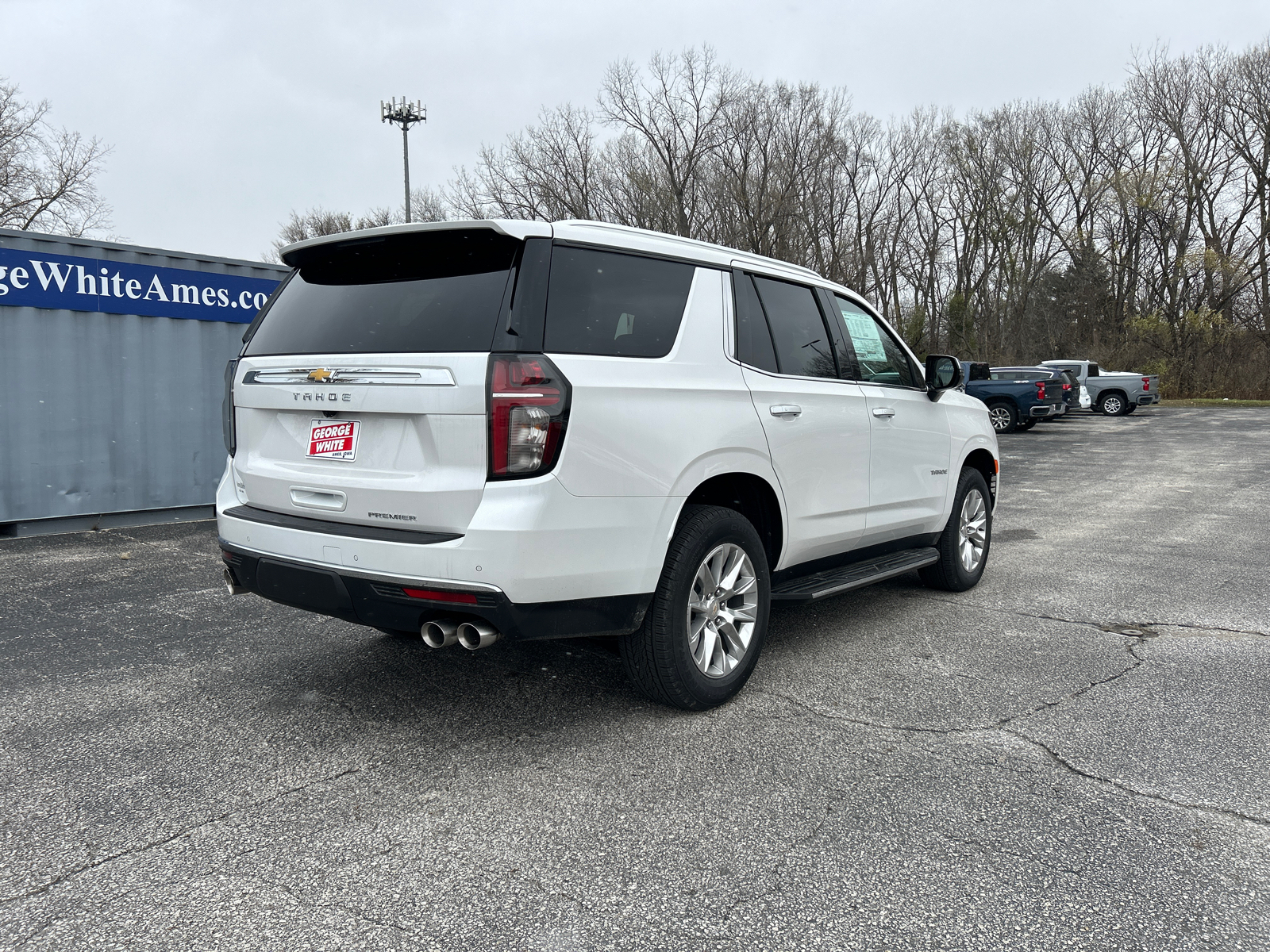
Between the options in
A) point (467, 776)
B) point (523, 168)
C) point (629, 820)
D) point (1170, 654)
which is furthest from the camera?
point (523, 168)

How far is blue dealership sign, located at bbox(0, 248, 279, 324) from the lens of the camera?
805 centimetres

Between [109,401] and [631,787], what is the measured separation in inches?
301

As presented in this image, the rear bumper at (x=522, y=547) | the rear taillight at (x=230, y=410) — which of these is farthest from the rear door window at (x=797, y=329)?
the rear taillight at (x=230, y=410)

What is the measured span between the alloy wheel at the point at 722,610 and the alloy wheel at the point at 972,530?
8.26 feet

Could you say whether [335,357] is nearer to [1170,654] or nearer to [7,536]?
[1170,654]

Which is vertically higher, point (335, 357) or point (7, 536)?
point (335, 357)

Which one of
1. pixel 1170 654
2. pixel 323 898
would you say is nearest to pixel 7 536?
pixel 323 898

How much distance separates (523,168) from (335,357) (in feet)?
110

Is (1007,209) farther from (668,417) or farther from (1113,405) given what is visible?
(668,417)

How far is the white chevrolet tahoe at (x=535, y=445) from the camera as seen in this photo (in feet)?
10.1

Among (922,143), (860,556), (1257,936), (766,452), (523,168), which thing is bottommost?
(1257,936)

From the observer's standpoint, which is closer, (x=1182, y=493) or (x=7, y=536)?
(x=7, y=536)

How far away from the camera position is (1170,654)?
4719 millimetres

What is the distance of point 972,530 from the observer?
242 inches
